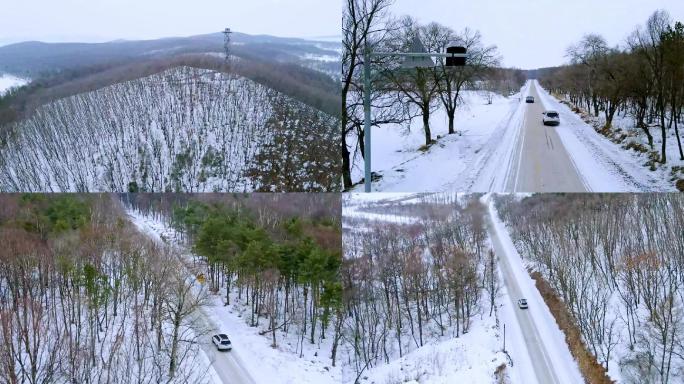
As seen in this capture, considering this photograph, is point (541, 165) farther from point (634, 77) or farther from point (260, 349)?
point (260, 349)

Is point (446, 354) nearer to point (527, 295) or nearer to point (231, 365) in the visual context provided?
point (527, 295)

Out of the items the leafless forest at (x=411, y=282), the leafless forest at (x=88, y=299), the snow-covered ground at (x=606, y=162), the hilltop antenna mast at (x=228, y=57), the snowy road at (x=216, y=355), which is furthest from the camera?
the leafless forest at (x=411, y=282)

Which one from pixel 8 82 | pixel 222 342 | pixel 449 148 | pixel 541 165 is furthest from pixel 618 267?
pixel 8 82

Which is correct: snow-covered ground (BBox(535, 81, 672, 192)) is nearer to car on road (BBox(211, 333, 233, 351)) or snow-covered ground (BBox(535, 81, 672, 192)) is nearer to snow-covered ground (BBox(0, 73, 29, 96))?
car on road (BBox(211, 333, 233, 351))

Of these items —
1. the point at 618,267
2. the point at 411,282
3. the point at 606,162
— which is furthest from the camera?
the point at 618,267

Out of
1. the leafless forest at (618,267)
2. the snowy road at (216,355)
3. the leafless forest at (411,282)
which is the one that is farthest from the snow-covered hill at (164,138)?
the leafless forest at (618,267)

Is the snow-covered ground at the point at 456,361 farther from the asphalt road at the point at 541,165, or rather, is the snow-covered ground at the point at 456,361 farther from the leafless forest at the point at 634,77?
the leafless forest at the point at 634,77
